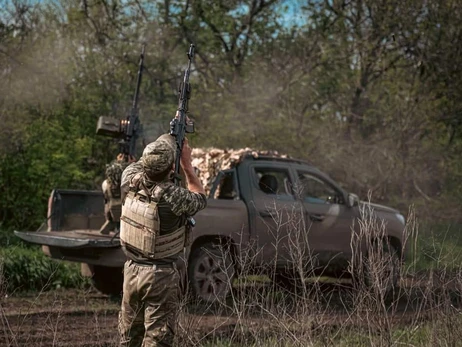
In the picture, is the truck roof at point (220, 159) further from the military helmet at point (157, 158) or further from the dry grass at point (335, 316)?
the military helmet at point (157, 158)

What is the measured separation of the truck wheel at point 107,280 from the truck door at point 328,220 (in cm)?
248

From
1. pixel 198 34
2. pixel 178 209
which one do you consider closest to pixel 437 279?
pixel 178 209

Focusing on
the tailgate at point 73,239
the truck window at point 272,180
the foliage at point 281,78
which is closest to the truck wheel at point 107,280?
the tailgate at point 73,239

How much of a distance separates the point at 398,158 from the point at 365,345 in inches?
497

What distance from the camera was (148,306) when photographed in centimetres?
593

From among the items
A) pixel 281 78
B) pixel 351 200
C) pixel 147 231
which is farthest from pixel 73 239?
pixel 281 78

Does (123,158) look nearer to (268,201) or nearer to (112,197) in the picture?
(112,197)

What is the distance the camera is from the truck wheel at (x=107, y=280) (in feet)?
37.4

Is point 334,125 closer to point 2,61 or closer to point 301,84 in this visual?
point 301,84

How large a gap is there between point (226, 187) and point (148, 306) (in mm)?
5300

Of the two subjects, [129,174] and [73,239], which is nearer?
[129,174]

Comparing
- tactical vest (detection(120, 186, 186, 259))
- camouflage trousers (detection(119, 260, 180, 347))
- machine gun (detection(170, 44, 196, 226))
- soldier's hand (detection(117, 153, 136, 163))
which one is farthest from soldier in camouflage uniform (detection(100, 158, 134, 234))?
camouflage trousers (detection(119, 260, 180, 347))

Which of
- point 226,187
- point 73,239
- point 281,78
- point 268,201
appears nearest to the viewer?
point 73,239

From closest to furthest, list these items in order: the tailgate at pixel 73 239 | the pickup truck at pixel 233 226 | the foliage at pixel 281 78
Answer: the tailgate at pixel 73 239
the pickup truck at pixel 233 226
the foliage at pixel 281 78
